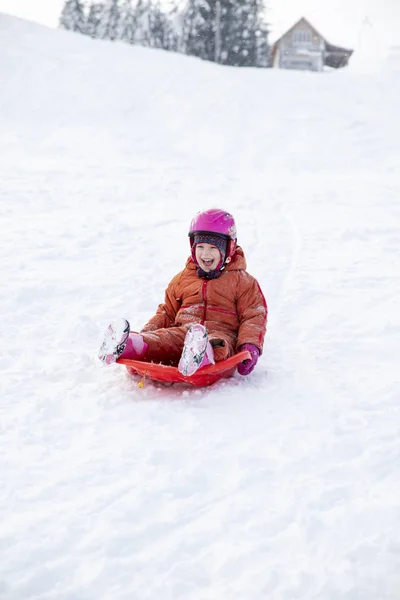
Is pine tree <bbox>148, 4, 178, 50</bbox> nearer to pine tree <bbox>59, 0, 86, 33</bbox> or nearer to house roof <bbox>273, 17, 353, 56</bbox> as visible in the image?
pine tree <bbox>59, 0, 86, 33</bbox>

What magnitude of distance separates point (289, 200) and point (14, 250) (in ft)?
17.4

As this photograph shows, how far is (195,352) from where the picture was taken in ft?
11.3

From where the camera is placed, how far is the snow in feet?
7.09

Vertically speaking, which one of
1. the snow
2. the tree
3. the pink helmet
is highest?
the tree

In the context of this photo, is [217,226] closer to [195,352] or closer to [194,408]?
[195,352]

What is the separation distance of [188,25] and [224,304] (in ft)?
110

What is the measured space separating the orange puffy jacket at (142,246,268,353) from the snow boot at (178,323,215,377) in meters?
0.47

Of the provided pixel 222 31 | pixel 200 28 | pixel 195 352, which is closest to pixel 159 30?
pixel 200 28

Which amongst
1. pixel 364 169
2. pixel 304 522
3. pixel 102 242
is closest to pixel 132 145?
pixel 364 169

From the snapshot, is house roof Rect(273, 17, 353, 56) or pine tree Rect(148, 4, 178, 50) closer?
pine tree Rect(148, 4, 178, 50)

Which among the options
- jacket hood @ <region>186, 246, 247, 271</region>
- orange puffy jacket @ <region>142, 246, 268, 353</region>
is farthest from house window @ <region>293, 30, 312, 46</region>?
orange puffy jacket @ <region>142, 246, 268, 353</region>

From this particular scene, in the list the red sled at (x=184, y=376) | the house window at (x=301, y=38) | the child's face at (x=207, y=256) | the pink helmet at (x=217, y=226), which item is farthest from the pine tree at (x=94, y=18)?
the red sled at (x=184, y=376)

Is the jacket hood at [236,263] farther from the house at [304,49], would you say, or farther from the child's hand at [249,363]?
the house at [304,49]

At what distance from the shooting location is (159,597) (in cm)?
202
